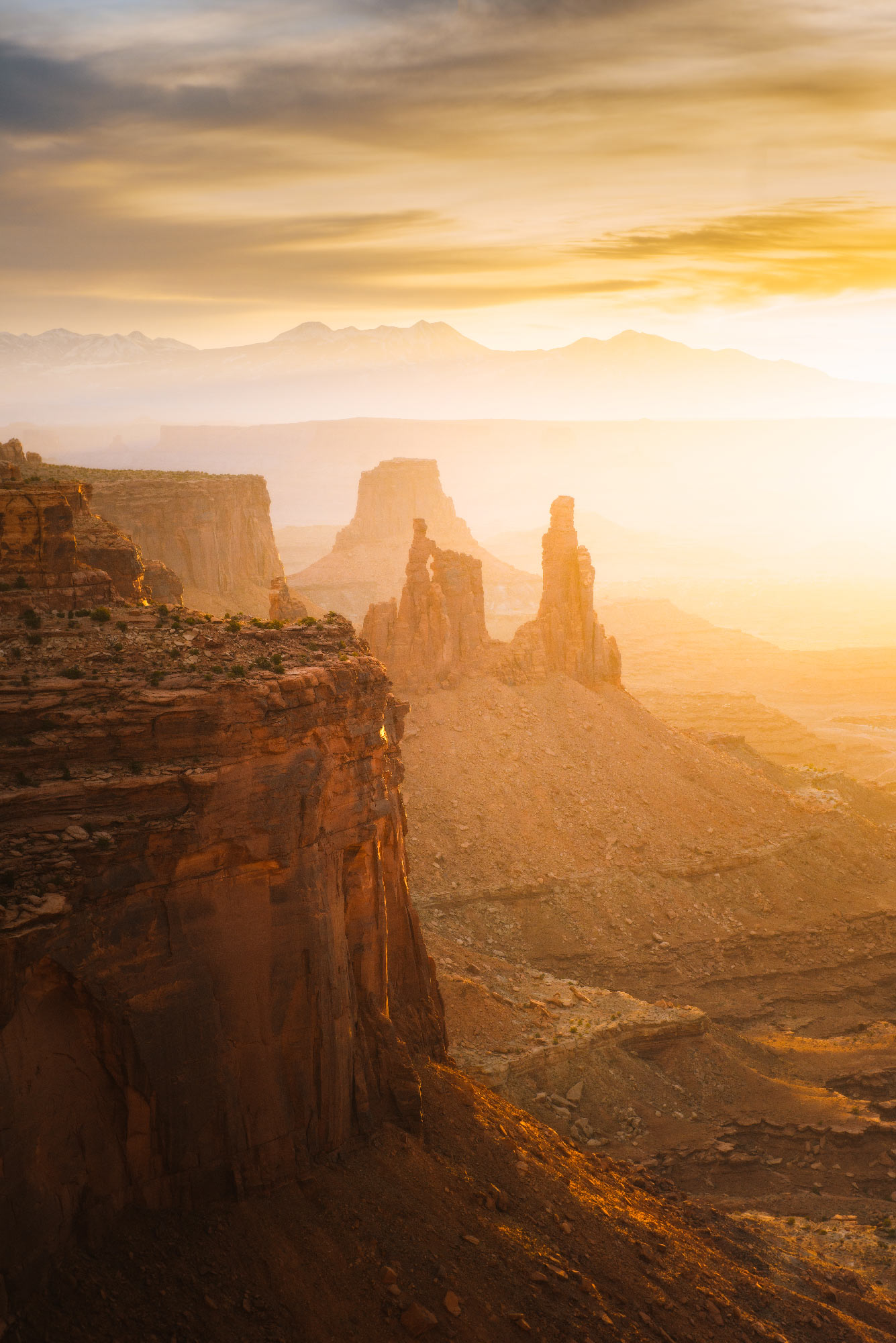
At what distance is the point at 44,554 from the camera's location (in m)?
27.5

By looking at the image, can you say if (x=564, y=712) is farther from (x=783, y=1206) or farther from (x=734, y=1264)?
(x=734, y=1264)

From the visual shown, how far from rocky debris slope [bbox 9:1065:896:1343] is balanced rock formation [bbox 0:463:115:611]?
13.8m

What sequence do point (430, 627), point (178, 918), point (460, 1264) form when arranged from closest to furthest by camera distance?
point (178, 918), point (460, 1264), point (430, 627)

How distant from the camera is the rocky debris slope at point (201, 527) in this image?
282ft

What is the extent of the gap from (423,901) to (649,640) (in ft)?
382

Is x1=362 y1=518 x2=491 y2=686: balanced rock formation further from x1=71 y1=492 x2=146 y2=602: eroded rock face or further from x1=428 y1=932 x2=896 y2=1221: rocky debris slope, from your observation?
x1=71 y1=492 x2=146 y2=602: eroded rock face

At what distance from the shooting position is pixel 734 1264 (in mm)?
29281

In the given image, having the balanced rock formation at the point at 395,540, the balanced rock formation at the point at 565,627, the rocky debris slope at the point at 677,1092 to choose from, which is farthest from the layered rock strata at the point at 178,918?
the balanced rock formation at the point at 395,540

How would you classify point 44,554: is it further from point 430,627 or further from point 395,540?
point 395,540

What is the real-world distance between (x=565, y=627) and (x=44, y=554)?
46.8 m

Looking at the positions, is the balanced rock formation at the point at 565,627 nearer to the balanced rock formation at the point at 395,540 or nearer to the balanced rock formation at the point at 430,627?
the balanced rock formation at the point at 430,627

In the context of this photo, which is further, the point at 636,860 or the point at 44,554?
the point at 636,860

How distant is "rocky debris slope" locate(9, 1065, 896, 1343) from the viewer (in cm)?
2073

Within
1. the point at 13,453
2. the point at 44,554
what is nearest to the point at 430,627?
the point at 13,453
